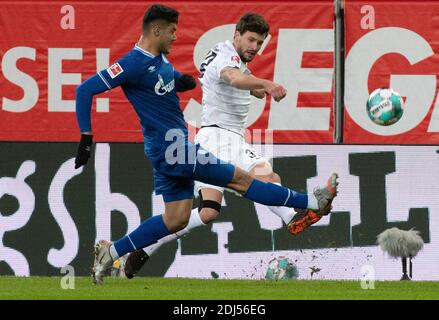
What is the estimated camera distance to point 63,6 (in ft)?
43.0

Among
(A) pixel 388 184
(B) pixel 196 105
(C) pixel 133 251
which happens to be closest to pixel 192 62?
(B) pixel 196 105

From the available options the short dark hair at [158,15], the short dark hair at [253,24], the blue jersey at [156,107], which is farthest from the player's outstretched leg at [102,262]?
the short dark hair at [253,24]

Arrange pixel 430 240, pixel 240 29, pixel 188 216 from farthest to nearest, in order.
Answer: pixel 430 240, pixel 240 29, pixel 188 216

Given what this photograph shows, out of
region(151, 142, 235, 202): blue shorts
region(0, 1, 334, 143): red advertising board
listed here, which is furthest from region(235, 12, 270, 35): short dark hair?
region(0, 1, 334, 143): red advertising board

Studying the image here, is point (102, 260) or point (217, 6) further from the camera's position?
point (217, 6)

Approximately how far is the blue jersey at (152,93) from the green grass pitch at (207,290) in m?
1.15

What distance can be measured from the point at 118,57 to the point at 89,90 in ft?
12.1

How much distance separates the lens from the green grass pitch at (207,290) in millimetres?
9055

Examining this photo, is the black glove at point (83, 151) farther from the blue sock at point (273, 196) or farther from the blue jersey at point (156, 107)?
the blue sock at point (273, 196)

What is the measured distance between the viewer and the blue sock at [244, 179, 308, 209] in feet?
32.0

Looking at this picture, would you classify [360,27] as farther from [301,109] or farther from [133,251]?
[133,251]

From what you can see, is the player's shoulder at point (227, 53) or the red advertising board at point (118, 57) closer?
the player's shoulder at point (227, 53)

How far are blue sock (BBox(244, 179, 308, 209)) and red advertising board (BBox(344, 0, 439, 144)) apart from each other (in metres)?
3.28

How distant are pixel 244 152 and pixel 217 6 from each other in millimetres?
2803
